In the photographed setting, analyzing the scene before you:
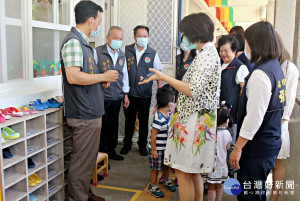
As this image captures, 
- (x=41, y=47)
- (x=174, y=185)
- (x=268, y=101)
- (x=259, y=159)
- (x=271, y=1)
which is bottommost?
(x=174, y=185)

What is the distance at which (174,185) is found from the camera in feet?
10.3

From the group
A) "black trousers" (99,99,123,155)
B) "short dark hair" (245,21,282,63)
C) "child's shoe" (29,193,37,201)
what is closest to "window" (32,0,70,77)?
"black trousers" (99,99,123,155)

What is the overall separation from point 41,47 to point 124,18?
1728 millimetres

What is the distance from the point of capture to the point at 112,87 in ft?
12.3

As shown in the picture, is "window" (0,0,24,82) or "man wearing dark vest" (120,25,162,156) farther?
"man wearing dark vest" (120,25,162,156)

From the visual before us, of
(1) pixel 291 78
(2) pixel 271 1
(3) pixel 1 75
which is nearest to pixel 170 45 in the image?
(1) pixel 291 78

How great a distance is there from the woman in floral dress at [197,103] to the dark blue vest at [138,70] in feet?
6.48

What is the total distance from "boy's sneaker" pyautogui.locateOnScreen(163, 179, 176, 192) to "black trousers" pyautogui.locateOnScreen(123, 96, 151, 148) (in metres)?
1.08

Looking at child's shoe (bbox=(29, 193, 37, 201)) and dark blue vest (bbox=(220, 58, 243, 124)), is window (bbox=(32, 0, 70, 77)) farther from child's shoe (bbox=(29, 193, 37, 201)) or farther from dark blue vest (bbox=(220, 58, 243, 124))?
dark blue vest (bbox=(220, 58, 243, 124))

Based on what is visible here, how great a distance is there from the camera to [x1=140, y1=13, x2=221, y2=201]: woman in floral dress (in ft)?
6.33

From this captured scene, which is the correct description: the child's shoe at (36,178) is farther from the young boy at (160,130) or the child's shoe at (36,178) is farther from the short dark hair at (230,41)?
the short dark hair at (230,41)

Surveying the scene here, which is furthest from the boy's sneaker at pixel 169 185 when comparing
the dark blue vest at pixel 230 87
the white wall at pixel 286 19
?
the white wall at pixel 286 19

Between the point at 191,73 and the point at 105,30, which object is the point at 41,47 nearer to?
the point at 105,30

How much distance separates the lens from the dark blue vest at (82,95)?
7.68ft
